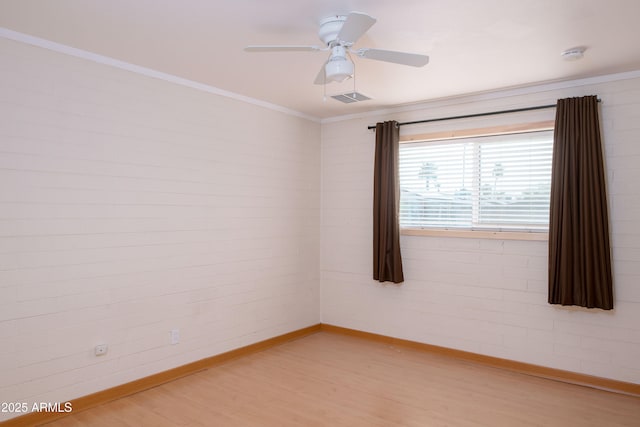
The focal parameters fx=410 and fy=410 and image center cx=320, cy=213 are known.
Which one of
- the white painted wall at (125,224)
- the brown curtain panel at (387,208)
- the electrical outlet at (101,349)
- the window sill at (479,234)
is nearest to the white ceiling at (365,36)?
the white painted wall at (125,224)

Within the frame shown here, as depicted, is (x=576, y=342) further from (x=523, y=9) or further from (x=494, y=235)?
(x=523, y=9)

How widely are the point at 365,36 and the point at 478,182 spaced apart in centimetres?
218

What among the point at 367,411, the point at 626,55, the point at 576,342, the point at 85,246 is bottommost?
the point at 367,411

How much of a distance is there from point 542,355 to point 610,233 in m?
1.27

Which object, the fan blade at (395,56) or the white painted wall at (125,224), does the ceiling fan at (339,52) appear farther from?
the white painted wall at (125,224)

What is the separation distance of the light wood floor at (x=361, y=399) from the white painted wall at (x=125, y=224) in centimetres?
35

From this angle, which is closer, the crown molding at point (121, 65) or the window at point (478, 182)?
the crown molding at point (121, 65)

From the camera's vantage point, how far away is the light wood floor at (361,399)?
2986mm

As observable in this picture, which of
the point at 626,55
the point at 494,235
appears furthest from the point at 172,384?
the point at 626,55

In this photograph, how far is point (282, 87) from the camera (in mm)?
4031

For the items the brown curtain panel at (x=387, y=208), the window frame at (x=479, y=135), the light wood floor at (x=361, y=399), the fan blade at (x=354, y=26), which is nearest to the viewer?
the fan blade at (x=354, y=26)

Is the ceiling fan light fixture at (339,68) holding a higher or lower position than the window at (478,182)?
higher

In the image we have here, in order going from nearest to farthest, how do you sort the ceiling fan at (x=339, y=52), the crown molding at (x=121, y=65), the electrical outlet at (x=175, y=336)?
1. the ceiling fan at (x=339, y=52)
2. the crown molding at (x=121, y=65)
3. the electrical outlet at (x=175, y=336)

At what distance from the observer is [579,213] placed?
355 cm
